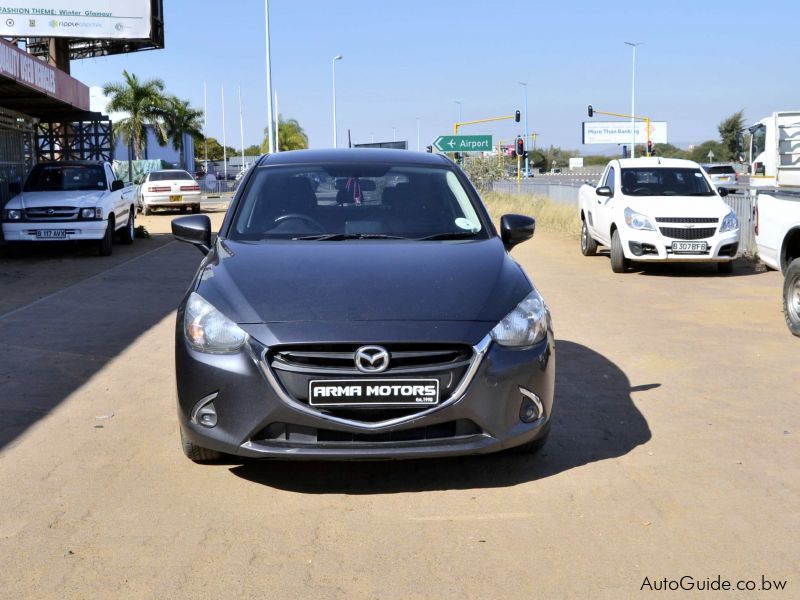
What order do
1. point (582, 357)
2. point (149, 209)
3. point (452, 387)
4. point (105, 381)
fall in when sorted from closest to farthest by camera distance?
point (452, 387), point (105, 381), point (582, 357), point (149, 209)

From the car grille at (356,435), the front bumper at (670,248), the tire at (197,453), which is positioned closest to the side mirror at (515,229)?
the car grille at (356,435)

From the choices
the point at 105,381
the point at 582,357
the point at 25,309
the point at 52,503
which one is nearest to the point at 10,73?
the point at 25,309

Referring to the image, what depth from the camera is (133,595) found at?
3.53 meters

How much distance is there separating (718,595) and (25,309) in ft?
29.1

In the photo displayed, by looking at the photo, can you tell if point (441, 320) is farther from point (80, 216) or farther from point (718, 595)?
point (80, 216)

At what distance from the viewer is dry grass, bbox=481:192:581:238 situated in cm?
2380

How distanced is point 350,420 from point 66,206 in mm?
13352

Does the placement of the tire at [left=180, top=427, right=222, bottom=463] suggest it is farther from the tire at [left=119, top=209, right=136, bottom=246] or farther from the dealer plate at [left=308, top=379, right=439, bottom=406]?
the tire at [left=119, top=209, right=136, bottom=246]

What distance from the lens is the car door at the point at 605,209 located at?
15.4m

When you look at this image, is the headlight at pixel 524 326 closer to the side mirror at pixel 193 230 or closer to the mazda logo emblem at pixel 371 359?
the mazda logo emblem at pixel 371 359

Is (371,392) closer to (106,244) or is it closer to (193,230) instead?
(193,230)

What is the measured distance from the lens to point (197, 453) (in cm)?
494

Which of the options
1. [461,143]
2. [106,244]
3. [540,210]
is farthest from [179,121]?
[106,244]

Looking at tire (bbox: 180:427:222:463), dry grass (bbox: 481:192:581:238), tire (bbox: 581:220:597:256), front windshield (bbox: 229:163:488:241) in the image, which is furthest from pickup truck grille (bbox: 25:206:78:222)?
tire (bbox: 180:427:222:463)
